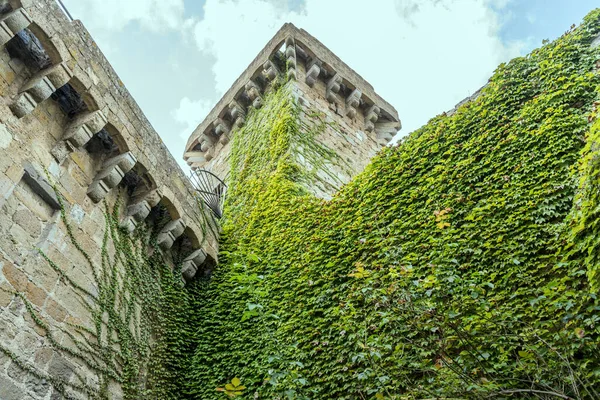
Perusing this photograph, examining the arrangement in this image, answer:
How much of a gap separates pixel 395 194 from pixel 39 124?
130 inches

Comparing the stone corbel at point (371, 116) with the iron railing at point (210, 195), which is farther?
the stone corbel at point (371, 116)

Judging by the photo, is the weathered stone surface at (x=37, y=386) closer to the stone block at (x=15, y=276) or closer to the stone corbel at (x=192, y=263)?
the stone block at (x=15, y=276)

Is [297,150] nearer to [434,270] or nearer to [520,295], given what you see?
[434,270]

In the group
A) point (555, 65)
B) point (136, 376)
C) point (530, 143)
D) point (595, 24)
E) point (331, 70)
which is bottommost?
point (136, 376)

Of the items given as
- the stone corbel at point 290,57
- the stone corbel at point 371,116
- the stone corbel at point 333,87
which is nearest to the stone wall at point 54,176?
the stone corbel at point 290,57

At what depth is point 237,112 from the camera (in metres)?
10.0

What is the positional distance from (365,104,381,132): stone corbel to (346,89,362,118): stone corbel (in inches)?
16.3

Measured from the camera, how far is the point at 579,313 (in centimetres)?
302

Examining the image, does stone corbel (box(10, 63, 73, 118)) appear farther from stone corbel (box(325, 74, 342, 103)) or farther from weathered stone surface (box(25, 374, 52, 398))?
stone corbel (box(325, 74, 342, 103))

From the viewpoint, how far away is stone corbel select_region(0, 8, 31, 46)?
3.75 meters

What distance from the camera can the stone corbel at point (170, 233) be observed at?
17.8ft

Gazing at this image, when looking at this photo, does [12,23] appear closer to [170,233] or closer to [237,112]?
[170,233]

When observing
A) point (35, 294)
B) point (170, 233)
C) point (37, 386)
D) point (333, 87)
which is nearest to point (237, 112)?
point (333, 87)

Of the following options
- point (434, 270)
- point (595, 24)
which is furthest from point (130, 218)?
point (595, 24)
